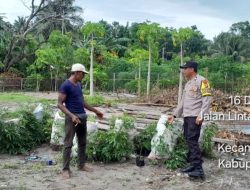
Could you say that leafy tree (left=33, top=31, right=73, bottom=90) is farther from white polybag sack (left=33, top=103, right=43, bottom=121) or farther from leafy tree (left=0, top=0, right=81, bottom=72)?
white polybag sack (left=33, top=103, right=43, bottom=121)

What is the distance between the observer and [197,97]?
20.7ft

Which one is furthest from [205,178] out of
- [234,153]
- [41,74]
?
[41,74]

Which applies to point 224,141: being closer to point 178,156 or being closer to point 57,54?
point 178,156

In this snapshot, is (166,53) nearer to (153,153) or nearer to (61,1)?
(61,1)

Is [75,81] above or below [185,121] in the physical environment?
above

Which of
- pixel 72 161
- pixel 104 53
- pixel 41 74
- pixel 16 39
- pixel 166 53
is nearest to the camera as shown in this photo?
pixel 72 161

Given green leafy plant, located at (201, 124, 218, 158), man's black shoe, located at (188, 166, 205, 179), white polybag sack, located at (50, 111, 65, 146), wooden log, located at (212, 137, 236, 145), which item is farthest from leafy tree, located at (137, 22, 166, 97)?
man's black shoe, located at (188, 166, 205, 179)

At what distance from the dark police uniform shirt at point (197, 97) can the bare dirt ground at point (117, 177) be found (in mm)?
1024

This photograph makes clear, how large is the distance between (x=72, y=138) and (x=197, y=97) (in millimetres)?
2004

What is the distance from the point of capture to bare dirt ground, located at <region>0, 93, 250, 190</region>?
19.5 ft

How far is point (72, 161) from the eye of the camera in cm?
720

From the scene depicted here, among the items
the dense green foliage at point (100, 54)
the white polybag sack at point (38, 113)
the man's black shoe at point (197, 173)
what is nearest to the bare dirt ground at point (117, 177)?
the man's black shoe at point (197, 173)

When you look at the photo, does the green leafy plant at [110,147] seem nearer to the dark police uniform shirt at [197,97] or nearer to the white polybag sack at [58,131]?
the white polybag sack at [58,131]

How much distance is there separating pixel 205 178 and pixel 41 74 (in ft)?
89.6
